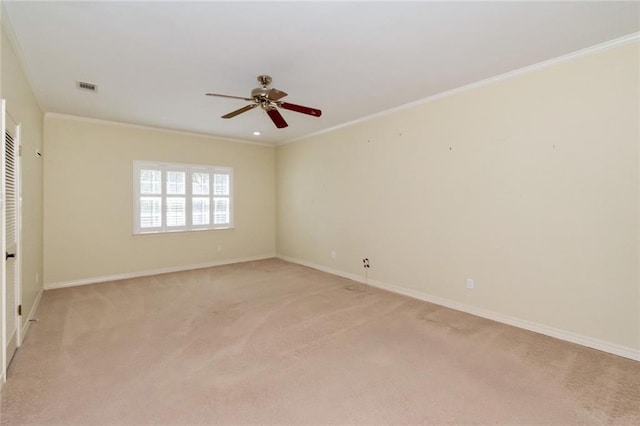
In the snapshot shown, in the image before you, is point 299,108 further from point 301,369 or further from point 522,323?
point 522,323

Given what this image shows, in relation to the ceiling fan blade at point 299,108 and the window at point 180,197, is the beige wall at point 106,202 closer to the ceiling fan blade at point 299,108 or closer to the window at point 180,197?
the window at point 180,197

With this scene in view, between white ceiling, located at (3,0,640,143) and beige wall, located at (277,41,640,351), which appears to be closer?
white ceiling, located at (3,0,640,143)

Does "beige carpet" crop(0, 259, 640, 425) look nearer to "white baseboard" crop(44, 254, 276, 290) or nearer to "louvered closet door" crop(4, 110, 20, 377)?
"louvered closet door" crop(4, 110, 20, 377)

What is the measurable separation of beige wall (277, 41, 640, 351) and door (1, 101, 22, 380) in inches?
163

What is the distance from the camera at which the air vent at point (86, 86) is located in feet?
11.6

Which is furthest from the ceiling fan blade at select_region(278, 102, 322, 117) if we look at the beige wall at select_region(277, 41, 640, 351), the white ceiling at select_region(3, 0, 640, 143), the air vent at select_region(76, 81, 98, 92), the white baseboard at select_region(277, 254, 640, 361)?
the white baseboard at select_region(277, 254, 640, 361)

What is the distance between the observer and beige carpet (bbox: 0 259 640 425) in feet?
6.41

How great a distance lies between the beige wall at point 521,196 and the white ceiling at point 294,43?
40 cm

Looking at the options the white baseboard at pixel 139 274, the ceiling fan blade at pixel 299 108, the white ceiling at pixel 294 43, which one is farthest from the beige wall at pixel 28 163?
the ceiling fan blade at pixel 299 108

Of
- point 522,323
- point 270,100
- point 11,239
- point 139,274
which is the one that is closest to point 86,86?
point 11,239

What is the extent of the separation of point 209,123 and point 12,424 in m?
4.42

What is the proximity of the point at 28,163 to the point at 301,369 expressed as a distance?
12.4 feet

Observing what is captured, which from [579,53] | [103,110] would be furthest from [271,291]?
[579,53]

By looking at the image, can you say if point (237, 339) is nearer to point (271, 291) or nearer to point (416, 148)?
point (271, 291)
